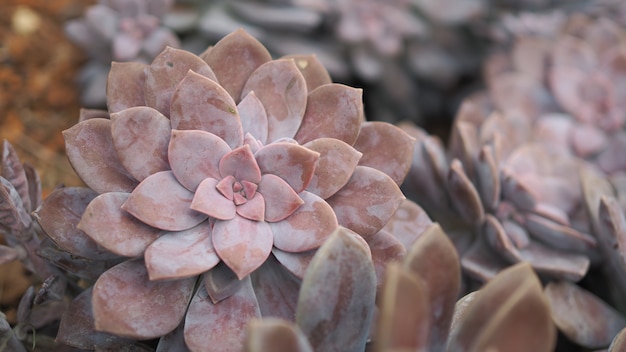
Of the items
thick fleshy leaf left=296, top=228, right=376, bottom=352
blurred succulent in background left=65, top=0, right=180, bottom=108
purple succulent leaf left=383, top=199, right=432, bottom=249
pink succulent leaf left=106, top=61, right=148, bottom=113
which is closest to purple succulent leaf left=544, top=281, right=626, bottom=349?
purple succulent leaf left=383, top=199, right=432, bottom=249

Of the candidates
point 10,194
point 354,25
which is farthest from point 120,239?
point 354,25

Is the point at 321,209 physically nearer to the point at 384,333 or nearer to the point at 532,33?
the point at 384,333

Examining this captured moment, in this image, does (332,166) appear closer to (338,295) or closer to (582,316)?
(338,295)

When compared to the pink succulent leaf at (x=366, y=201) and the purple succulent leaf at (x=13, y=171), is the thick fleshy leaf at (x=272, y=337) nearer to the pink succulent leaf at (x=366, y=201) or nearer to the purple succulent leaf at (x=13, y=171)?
the pink succulent leaf at (x=366, y=201)

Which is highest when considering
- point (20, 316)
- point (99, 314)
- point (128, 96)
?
point (128, 96)

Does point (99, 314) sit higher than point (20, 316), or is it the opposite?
point (99, 314)

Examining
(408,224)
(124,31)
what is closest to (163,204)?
(408,224)

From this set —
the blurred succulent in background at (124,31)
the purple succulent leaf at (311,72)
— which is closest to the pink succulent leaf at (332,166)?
the purple succulent leaf at (311,72)
